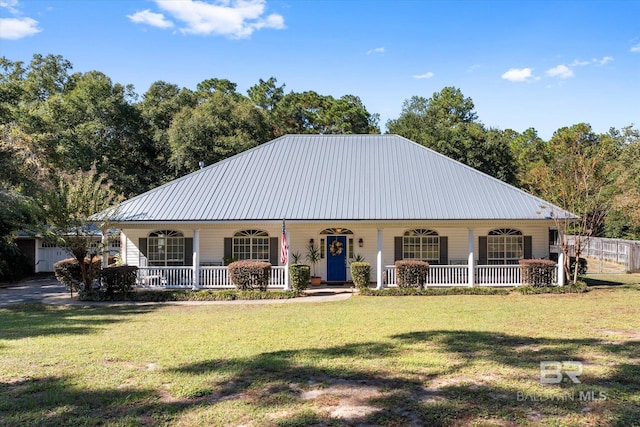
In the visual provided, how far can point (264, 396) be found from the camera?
5859 millimetres

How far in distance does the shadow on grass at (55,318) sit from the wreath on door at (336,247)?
299 inches

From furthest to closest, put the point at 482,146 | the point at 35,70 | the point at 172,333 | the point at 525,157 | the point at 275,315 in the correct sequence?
the point at 525,157 → the point at 35,70 → the point at 482,146 → the point at 275,315 → the point at 172,333

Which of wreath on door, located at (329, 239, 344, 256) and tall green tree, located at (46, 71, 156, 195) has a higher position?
tall green tree, located at (46, 71, 156, 195)

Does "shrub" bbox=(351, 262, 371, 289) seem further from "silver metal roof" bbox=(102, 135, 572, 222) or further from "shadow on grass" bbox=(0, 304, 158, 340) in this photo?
"shadow on grass" bbox=(0, 304, 158, 340)

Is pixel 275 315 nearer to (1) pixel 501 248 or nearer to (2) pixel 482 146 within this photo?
(1) pixel 501 248

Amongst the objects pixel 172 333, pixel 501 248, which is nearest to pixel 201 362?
pixel 172 333

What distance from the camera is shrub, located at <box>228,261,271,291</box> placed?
17.0 metres

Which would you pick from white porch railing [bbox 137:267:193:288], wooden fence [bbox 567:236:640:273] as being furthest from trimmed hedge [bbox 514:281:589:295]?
white porch railing [bbox 137:267:193:288]

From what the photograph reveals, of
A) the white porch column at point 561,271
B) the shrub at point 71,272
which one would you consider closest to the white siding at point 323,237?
the white porch column at point 561,271

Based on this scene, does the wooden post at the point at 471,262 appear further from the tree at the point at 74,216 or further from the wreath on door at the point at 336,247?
the tree at the point at 74,216

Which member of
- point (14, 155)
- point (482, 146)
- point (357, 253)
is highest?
point (482, 146)

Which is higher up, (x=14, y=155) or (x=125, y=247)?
(x=14, y=155)

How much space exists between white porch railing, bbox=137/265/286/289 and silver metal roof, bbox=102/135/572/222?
202 centimetres

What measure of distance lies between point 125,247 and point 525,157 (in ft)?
135
